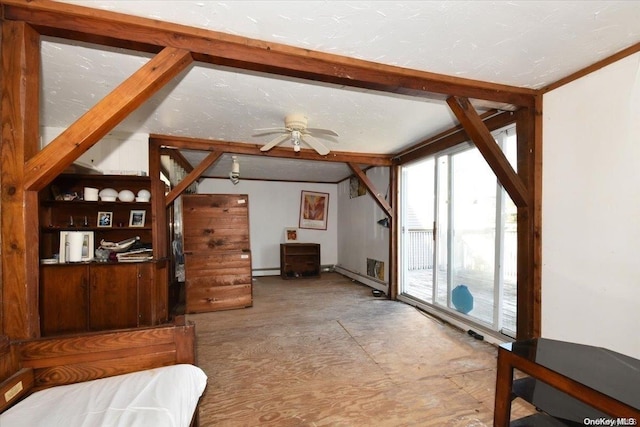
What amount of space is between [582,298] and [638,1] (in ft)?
5.91

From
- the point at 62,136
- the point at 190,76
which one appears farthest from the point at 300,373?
the point at 190,76

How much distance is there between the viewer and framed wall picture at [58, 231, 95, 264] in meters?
2.87

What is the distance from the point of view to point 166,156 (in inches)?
160

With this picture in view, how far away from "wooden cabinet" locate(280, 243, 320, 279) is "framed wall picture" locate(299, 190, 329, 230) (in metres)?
0.72

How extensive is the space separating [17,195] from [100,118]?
531 mm

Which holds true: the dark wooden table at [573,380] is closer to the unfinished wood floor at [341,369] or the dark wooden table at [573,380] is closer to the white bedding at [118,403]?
the unfinished wood floor at [341,369]

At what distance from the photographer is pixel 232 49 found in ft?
5.26

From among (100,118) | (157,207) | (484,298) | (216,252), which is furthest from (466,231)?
(157,207)

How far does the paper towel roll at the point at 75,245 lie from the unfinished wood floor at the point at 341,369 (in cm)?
149

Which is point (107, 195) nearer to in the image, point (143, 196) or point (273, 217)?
point (143, 196)

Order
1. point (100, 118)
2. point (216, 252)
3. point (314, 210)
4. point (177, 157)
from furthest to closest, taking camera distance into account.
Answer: point (314, 210) < point (177, 157) < point (216, 252) < point (100, 118)

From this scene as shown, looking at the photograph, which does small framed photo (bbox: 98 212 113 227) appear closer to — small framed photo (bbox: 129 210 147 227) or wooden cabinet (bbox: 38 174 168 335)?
wooden cabinet (bbox: 38 174 168 335)

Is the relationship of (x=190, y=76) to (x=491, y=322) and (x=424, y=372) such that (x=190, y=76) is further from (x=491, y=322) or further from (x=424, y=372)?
(x=491, y=322)

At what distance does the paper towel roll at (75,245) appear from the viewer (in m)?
2.88
